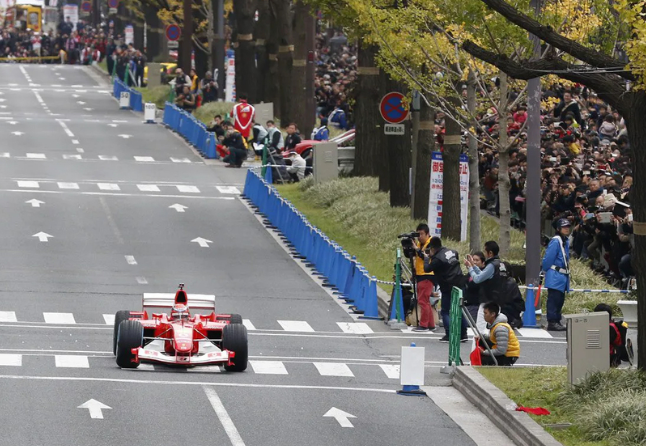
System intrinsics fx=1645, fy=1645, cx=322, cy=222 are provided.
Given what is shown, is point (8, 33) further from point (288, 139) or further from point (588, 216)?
point (588, 216)

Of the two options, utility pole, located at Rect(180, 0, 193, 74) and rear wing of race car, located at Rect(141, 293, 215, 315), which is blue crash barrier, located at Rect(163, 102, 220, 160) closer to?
utility pole, located at Rect(180, 0, 193, 74)

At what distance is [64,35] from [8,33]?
531 cm

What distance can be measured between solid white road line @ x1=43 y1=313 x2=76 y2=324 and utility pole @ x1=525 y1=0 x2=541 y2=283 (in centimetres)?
756

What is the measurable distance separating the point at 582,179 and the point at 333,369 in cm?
935

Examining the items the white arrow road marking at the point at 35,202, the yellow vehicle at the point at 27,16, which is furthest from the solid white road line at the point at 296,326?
the yellow vehicle at the point at 27,16

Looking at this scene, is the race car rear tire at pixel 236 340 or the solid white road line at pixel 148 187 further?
the solid white road line at pixel 148 187

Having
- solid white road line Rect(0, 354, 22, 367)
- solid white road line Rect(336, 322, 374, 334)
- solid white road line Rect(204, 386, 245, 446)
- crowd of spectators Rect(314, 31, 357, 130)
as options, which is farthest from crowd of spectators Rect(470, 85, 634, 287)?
solid white road line Rect(0, 354, 22, 367)

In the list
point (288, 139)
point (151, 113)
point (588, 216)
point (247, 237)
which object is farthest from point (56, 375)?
point (151, 113)

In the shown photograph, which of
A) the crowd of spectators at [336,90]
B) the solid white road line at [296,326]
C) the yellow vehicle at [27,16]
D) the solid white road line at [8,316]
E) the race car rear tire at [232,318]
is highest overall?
the yellow vehicle at [27,16]

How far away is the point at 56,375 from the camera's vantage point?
806 inches

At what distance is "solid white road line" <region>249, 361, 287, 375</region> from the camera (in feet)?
70.9

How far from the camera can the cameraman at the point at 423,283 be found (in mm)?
25578

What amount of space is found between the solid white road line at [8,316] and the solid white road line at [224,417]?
683 centimetres

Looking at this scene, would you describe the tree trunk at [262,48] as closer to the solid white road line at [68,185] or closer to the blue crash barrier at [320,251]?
the solid white road line at [68,185]
